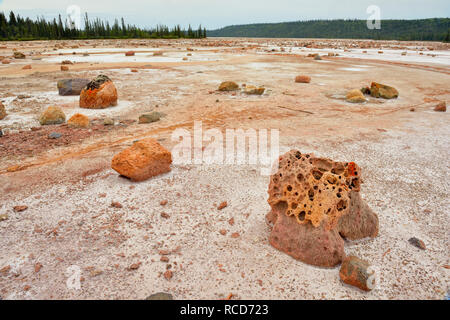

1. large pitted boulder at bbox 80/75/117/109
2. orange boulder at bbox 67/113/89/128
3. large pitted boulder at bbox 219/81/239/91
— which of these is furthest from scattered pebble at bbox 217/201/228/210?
large pitted boulder at bbox 219/81/239/91

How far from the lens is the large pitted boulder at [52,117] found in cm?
646

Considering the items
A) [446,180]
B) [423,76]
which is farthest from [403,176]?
[423,76]

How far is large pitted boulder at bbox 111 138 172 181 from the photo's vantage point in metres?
3.99

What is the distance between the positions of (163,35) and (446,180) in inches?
2820

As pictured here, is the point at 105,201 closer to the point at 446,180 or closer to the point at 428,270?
the point at 428,270

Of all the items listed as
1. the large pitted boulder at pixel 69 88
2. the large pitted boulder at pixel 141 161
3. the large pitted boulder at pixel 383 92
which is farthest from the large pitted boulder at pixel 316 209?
the large pitted boulder at pixel 69 88

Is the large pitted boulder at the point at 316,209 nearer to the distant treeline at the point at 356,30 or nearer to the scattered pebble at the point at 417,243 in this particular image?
the scattered pebble at the point at 417,243

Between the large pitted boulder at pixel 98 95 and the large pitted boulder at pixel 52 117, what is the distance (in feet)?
3.99

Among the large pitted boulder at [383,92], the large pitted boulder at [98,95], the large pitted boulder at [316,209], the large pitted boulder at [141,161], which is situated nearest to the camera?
the large pitted boulder at [316,209]

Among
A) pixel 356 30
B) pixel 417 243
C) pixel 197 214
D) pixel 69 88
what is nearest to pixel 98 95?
pixel 69 88

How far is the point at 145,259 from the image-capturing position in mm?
2658

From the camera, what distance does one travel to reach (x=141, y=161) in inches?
159

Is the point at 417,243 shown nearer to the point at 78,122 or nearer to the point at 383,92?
the point at 78,122
